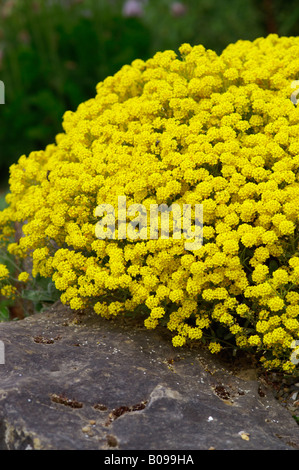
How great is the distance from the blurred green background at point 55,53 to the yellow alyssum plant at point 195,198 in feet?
11.9

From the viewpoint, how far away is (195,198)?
10.2 ft

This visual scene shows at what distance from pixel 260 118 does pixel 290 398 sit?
158 centimetres

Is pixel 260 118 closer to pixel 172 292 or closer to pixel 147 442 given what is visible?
pixel 172 292

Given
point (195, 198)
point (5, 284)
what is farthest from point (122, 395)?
point (5, 284)

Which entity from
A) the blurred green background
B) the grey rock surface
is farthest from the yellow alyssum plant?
the blurred green background

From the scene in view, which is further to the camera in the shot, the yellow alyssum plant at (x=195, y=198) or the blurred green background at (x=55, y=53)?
the blurred green background at (x=55, y=53)

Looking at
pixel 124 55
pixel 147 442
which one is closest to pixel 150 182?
pixel 147 442

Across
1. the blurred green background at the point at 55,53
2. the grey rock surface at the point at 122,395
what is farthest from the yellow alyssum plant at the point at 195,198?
the blurred green background at the point at 55,53

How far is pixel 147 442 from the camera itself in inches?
97.8

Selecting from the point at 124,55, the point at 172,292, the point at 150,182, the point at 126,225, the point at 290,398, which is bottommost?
the point at 290,398

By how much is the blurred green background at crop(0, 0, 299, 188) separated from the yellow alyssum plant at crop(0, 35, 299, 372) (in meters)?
3.64

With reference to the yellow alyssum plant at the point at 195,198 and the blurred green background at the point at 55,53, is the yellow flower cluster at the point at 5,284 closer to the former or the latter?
the yellow alyssum plant at the point at 195,198

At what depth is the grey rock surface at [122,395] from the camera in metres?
2.52

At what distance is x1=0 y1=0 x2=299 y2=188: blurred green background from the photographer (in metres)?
7.37
